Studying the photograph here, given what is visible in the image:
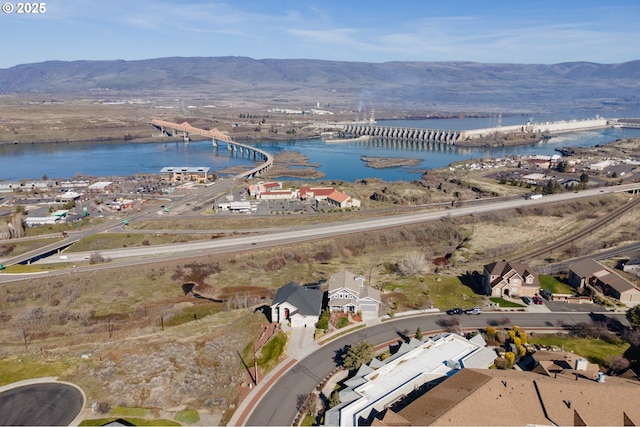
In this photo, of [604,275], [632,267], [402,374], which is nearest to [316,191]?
[604,275]

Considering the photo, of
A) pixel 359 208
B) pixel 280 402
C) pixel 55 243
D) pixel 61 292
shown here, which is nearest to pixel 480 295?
pixel 280 402

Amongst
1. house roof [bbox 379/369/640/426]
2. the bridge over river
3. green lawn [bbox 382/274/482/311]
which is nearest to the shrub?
green lawn [bbox 382/274/482/311]

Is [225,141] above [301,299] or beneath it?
above

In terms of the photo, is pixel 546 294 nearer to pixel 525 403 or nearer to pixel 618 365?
pixel 618 365

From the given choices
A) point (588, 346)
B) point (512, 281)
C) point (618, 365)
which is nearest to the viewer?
point (618, 365)

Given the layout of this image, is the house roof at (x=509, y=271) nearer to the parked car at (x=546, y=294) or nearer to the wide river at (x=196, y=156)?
the parked car at (x=546, y=294)

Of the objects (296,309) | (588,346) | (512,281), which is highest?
(512,281)

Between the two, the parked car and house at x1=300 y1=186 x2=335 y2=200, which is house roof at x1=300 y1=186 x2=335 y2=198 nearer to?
house at x1=300 y1=186 x2=335 y2=200

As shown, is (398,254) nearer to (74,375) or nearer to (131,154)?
(74,375)
